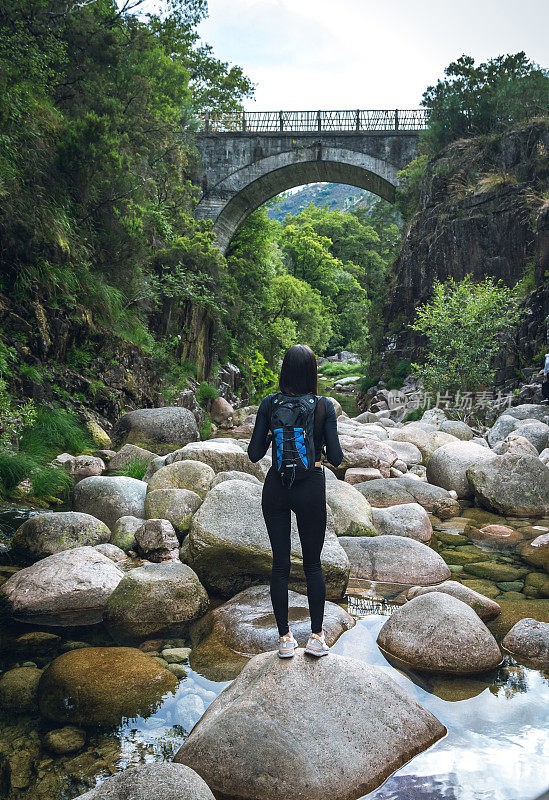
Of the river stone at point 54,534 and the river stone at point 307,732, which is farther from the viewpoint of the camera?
the river stone at point 54,534


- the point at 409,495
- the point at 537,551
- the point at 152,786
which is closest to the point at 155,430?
the point at 409,495

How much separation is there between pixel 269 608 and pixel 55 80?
10877 mm

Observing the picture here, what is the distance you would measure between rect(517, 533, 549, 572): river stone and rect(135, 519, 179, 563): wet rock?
3.49 metres

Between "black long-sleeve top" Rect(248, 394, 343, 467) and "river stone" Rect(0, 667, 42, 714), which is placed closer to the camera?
"black long-sleeve top" Rect(248, 394, 343, 467)

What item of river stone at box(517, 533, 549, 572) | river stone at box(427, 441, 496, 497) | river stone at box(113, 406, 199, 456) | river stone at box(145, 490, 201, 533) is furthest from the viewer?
river stone at box(113, 406, 199, 456)

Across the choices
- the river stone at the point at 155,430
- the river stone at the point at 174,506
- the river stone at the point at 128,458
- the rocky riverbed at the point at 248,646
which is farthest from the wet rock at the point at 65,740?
the river stone at the point at 155,430

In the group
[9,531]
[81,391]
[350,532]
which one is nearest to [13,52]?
[81,391]

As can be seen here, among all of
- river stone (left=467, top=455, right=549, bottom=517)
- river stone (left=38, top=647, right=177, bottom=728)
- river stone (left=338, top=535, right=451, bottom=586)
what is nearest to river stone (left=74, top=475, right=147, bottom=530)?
river stone (left=338, top=535, right=451, bottom=586)

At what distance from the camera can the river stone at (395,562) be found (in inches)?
211

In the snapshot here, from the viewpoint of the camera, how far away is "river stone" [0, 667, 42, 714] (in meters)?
3.25

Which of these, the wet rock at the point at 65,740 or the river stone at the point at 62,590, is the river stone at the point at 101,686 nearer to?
the wet rock at the point at 65,740

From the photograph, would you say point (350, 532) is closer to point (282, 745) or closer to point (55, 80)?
point (282, 745)

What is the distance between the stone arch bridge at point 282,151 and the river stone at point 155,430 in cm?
1552

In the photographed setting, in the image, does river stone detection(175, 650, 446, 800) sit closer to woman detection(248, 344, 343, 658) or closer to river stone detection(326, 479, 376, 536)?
woman detection(248, 344, 343, 658)
